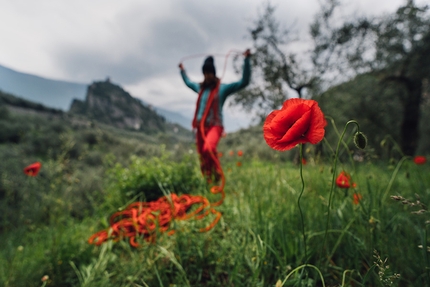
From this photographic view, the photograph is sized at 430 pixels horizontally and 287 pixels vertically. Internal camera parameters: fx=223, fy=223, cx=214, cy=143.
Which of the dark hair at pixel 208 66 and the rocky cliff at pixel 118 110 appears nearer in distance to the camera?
the dark hair at pixel 208 66

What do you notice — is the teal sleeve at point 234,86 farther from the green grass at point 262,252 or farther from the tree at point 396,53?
the tree at point 396,53

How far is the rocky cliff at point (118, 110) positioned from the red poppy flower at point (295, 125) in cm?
2632

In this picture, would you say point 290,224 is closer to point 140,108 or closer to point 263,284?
point 263,284

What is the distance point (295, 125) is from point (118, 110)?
32267 millimetres

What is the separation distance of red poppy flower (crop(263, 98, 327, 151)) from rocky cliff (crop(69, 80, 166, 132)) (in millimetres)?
26316

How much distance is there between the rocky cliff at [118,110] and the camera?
26797mm

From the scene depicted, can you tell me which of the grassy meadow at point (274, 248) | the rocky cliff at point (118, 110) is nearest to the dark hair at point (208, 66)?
the grassy meadow at point (274, 248)

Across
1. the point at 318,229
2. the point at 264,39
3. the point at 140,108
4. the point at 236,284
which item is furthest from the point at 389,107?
the point at 140,108

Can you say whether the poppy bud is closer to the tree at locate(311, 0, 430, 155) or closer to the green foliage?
the green foliage

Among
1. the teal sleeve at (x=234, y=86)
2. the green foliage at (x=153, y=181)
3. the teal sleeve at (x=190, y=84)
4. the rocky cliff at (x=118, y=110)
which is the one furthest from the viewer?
the rocky cliff at (x=118, y=110)

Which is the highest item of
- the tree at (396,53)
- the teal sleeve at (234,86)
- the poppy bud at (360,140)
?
the tree at (396,53)

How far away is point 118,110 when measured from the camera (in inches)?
1170

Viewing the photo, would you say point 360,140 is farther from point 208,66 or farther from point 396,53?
point 396,53

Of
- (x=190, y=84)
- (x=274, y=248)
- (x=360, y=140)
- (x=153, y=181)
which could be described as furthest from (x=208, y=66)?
(x=360, y=140)
